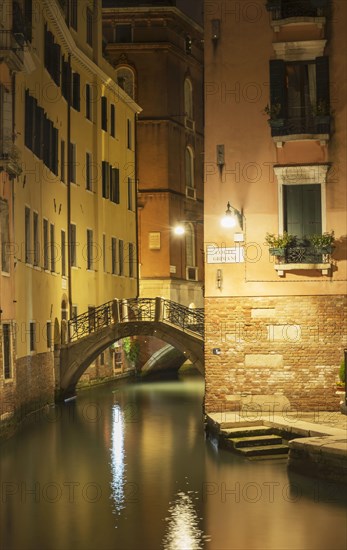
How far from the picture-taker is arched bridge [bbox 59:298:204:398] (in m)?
33.7

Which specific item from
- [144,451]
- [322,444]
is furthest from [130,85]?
[322,444]

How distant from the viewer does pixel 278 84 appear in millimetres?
23938

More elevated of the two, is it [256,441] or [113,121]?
[113,121]

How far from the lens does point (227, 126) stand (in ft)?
80.4

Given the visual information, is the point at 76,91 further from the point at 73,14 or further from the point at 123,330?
the point at 123,330

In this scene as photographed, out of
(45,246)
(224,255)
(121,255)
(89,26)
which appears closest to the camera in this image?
(224,255)

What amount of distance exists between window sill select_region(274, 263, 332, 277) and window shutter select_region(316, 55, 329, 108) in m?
3.32

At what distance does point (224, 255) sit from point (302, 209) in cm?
191

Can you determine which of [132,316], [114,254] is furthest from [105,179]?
[132,316]

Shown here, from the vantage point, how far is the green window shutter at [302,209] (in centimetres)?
2386

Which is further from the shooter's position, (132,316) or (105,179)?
(105,179)

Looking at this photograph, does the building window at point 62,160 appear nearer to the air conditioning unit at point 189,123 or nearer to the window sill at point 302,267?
the window sill at point 302,267

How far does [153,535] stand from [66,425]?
13.0 m

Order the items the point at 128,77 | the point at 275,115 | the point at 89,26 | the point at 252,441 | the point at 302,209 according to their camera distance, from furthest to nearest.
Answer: the point at 128,77 < the point at 89,26 < the point at 302,209 < the point at 275,115 < the point at 252,441
